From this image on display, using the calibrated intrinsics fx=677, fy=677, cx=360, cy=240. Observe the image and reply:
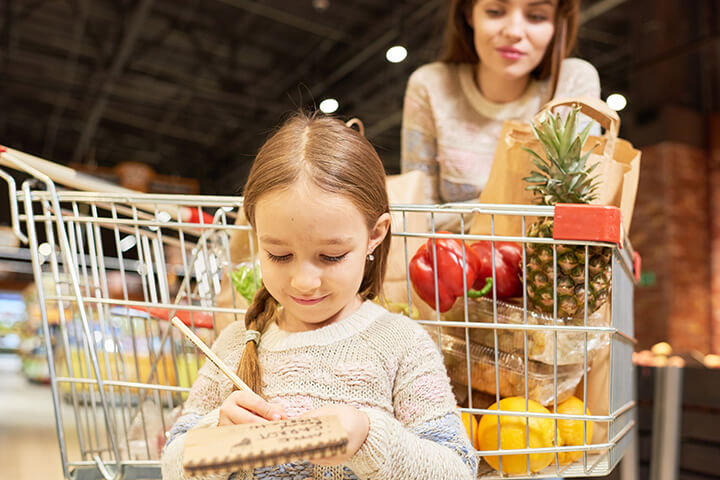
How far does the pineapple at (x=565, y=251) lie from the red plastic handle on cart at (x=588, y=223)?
0.13ft

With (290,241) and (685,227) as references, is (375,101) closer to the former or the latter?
(685,227)

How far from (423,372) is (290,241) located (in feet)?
0.98

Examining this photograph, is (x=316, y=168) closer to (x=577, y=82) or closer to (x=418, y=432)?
(x=418, y=432)

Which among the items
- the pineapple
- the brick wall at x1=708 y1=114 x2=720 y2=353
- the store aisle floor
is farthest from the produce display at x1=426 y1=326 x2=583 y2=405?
the brick wall at x1=708 y1=114 x2=720 y2=353

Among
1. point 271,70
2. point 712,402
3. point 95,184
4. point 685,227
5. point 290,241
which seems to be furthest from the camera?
point 271,70

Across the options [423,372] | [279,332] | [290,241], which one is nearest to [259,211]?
[290,241]

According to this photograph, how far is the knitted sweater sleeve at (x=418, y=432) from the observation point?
903 millimetres

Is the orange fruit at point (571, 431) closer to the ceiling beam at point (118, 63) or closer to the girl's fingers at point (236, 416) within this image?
the girl's fingers at point (236, 416)

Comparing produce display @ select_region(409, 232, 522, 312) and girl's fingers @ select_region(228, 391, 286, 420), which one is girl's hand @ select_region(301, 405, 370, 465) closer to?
girl's fingers @ select_region(228, 391, 286, 420)

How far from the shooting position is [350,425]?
34.1 inches

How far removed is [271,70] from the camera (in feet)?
32.8

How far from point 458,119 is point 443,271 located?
0.84 m

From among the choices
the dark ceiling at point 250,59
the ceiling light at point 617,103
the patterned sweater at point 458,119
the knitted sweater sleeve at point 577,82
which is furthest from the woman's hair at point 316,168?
the dark ceiling at point 250,59

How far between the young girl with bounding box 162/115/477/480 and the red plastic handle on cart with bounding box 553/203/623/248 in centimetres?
31
